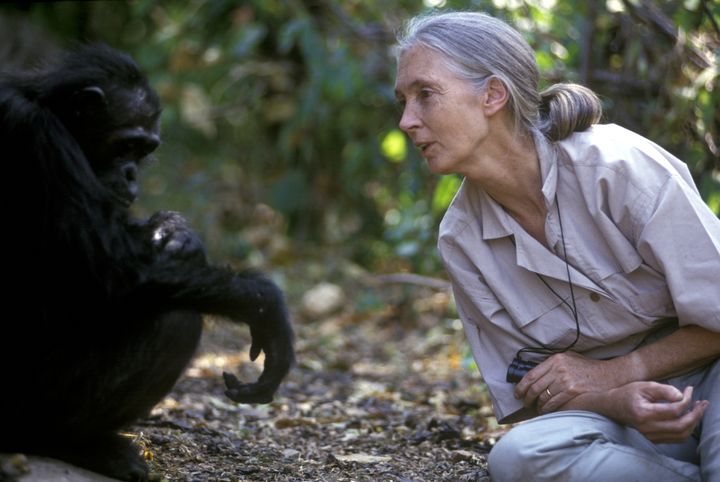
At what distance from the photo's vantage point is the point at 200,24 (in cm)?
855

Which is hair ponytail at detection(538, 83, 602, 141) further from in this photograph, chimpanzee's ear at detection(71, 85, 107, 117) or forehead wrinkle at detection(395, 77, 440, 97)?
chimpanzee's ear at detection(71, 85, 107, 117)

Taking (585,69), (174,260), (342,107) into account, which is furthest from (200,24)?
(174,260)

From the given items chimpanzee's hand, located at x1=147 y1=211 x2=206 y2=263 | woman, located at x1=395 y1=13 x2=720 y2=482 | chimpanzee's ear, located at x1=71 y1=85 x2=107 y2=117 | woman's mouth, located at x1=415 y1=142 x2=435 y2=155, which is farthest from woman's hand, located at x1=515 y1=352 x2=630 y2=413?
chimpanzee's ear, located at x1=71 y1=85 x2=107 y2=117

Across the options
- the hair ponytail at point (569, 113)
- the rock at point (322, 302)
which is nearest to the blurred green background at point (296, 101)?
the rock at point (322, 302)

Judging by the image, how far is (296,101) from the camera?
880 cm

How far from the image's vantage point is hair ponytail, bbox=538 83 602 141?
304cm

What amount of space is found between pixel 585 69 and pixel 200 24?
4255 mm

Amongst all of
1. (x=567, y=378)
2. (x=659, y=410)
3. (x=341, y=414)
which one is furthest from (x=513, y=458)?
(x=341, y=414)

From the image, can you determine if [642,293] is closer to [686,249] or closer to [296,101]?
[686,249]

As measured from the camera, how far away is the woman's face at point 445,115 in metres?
3.02

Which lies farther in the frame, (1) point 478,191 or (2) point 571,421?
(1) point 478,191

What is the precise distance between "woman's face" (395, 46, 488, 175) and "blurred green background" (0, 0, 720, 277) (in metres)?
2.53

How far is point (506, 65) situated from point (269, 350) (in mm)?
1271

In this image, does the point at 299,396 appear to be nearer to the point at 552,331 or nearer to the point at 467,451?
the point at 467,451
